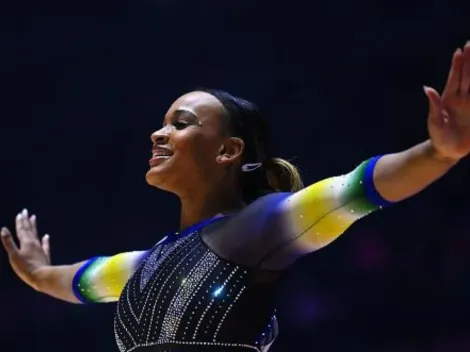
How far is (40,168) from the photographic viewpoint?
4.07 meters

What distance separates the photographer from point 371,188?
1471 millimetres

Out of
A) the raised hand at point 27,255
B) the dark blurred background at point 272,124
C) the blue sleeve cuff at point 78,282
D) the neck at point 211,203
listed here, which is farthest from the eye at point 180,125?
the dark blurred background at point 272,124

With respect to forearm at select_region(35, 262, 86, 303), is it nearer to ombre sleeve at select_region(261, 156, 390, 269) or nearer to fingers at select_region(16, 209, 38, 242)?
fingers at select_region(16, 209, 38, 242)

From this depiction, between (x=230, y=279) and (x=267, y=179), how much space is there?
1.04 ft

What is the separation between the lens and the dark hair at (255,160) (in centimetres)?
192

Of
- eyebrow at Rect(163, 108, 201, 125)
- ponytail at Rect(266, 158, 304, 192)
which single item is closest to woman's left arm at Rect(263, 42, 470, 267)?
ponytail at Rect(266, 158, 304, 192)

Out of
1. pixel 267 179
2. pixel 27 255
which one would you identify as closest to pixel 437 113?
pixel 267 179

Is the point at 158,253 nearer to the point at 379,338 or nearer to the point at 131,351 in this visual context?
the point at 131,351

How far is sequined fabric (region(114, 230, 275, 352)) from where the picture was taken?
1.68 m

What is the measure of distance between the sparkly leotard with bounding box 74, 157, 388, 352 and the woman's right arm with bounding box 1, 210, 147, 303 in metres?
0.32

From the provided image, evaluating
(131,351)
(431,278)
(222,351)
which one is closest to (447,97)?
(222,351)

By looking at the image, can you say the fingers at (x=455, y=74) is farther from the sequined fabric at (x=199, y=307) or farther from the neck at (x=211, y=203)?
the neck at (x=211, y=203)

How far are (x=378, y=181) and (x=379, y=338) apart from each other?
2039 mm

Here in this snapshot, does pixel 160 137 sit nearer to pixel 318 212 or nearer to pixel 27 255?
pixel 318 212
